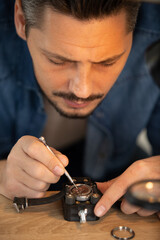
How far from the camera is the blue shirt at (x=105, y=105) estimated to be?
4.61 feet

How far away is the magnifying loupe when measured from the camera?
57 cm

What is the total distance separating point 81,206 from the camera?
838 mm

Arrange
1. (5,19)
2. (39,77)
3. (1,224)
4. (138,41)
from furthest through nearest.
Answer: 1. (138,41)
2. (5,19)
3. (39,77)
4. (1,224)

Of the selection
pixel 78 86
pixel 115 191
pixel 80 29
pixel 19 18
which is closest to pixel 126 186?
pixel 115 191

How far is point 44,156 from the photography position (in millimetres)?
889

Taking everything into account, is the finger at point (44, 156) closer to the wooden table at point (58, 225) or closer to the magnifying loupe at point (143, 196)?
the wooden table at point (58, 225)

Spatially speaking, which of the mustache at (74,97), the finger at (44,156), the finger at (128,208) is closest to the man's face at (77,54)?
the mustache at (74,97)

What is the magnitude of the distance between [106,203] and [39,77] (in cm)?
54

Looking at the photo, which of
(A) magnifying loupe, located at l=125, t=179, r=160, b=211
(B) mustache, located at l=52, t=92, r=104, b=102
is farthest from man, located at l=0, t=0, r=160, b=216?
(A) magnifying loupe, located at l=125, t=179, r=160, b=211

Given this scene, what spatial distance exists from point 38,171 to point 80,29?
408 millimetres

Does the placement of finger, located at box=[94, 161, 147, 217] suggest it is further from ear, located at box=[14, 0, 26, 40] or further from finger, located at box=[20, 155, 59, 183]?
ear, located at box=[14, 0, 26, 40]

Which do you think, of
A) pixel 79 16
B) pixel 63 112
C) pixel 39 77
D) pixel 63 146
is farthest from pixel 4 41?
pixel 63 146

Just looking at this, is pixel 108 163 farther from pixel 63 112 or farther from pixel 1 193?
pixel 1 193

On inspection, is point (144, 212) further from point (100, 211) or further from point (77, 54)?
point (77, 54)
